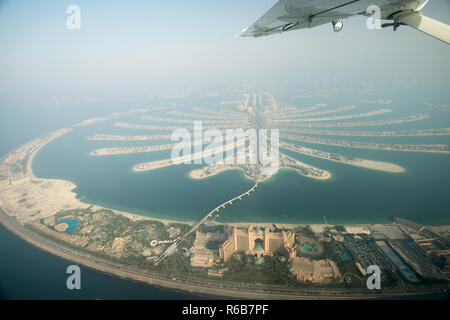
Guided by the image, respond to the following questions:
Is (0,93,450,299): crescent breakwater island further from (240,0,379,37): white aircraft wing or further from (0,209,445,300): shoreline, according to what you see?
(240,0,379,37): white aircraft wing

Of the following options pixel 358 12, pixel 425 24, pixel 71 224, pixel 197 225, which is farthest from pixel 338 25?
pixel 71 224

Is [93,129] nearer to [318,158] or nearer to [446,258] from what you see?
[318,158]

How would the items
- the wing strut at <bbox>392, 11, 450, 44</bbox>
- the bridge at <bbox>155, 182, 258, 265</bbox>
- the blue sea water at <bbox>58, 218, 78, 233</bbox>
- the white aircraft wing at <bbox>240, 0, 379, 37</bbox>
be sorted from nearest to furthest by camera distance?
the white aircraft wing at <bbox>240, 0, 379, 37</bbox> < the wing strut at <bbox>392, 11, 450, 44</bbox> < the bridge at <bbox>155, 182, 258, 265</bbox> < the blue sea water at <bbox>58, 218, 78, 233</bbox>

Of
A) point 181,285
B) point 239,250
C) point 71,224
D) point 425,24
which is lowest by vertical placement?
point 181,285

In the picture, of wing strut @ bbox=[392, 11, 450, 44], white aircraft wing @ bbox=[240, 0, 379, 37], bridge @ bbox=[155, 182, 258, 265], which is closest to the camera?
white aircraft wing @ bbox=[240, 0, 379, 37]

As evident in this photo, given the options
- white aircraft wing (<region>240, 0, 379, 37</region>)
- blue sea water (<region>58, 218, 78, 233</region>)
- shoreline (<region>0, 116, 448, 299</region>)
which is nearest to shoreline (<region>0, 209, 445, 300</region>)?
shoreline (<region>0, 116, 448, 299</region>)

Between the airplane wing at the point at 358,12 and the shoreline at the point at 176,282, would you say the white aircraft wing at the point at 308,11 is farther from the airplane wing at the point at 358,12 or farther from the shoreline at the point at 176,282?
the shoreline at the point at 176,282

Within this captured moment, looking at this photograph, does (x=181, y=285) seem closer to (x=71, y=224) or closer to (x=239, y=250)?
(x=239, y=250)

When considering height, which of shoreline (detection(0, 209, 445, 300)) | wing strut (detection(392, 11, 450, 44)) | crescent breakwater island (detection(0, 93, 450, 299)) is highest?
wing strut (detection(392, 11, 450, 44))

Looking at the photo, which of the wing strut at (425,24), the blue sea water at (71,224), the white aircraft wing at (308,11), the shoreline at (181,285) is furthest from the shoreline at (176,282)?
the white aircraft wing at (308,11)
